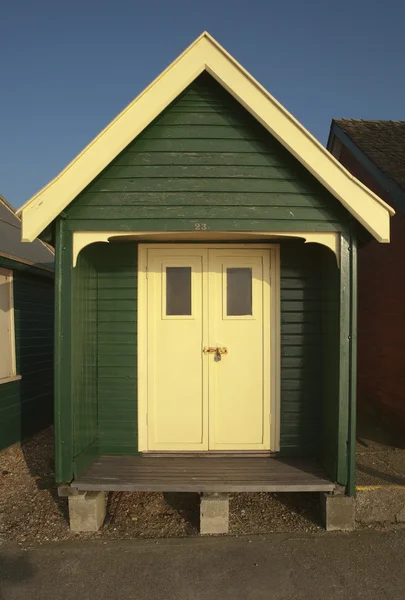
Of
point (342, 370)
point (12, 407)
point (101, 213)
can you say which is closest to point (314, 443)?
point (342, 370)

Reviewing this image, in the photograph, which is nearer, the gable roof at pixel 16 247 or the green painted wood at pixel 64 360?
the green painted wood at pixel 64 360

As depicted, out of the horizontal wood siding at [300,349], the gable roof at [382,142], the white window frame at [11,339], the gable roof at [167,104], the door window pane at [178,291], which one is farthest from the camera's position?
the white window frame at [11,339]

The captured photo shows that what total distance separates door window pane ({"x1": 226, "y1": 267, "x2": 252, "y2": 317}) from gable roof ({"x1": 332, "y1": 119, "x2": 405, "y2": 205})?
2460 mm

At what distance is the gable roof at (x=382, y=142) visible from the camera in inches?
235

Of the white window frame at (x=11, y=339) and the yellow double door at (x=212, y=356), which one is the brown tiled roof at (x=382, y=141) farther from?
the white window frame at (x=11, y=339)

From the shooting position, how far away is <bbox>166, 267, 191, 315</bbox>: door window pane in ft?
15.2

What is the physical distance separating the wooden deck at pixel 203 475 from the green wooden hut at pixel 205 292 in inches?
0.7

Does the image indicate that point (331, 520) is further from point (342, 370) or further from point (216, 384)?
point (216, 384)

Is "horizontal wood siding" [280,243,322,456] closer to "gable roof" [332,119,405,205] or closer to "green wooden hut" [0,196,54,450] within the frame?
"gable roof" [332,119,405,205]

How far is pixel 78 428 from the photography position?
3992mm

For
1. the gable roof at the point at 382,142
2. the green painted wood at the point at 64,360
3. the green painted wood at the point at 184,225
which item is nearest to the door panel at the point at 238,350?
the green painted wood at the point at 184,225

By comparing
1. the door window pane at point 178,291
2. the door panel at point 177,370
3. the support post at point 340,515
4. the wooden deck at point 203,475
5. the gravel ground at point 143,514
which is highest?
the door window pane at point 178,291

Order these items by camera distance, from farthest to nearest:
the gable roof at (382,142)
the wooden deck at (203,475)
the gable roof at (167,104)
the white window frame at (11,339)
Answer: the white window frame at (11,339) → the gable roof at (382,142) → the wooden deck at (203,475) → the gable roof at (167,104)

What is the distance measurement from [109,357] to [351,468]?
105 inches
